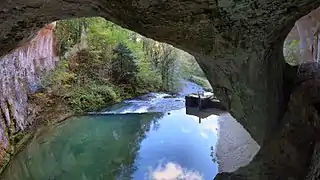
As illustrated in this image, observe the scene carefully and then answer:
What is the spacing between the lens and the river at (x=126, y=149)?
23.4 feet

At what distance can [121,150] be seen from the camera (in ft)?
27.9

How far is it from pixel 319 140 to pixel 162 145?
587 centimetres

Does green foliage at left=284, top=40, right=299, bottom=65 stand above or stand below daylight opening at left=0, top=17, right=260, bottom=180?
above

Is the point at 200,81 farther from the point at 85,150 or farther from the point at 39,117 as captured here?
the point at 85,150

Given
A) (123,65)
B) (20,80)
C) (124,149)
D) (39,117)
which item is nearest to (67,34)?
(123,65)

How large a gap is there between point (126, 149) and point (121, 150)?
0.13 metres

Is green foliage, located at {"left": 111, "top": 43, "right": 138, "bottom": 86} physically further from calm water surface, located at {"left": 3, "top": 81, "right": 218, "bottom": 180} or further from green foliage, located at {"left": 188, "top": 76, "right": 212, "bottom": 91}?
green foliage, located at {"left": 188, "top": 76, "right": 212, "bottom": 91}

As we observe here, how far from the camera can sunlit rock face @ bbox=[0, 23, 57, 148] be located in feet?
26.2

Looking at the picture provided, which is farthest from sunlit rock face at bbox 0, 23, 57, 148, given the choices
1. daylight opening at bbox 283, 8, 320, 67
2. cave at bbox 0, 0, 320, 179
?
daylight opening at bbox 283, 8, 320, 67

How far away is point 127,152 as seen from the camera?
8344 mm

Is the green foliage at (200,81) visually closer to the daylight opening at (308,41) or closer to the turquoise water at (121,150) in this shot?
the turquoise water at (121,150)

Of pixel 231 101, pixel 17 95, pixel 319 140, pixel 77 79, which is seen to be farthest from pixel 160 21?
pixel 77 79

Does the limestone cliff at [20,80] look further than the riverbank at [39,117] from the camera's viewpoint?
Yes

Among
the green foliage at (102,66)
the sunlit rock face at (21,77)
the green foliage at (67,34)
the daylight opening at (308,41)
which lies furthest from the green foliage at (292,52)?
the green foliage at (67,34)
